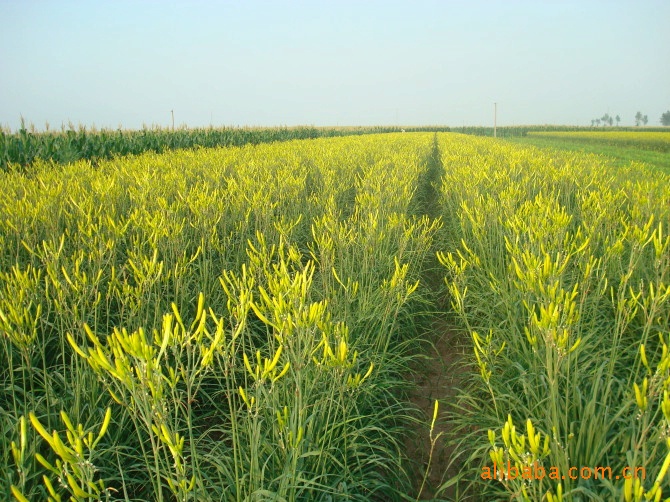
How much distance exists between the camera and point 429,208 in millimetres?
9500

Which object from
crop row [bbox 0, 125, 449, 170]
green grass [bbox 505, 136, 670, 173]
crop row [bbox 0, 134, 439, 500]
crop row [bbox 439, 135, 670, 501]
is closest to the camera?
crop row [bbox 0, 134, 439, 500]

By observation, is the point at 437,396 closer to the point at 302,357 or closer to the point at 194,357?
the point at 194,357

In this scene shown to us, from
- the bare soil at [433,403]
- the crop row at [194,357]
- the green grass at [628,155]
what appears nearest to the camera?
the crop row at [194,357]

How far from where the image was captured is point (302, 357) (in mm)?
1488

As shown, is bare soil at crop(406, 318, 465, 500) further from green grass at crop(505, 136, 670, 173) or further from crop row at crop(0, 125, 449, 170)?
crop row at crop(0, 125, 449, 170)

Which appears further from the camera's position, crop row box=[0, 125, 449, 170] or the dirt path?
crop row box=[0, 125, 449, 170]

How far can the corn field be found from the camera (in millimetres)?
1354

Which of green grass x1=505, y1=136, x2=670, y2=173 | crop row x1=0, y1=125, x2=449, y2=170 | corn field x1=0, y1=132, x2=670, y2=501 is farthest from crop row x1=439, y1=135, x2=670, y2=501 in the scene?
crop row x1=0, y1=125, x2=449, y2=170

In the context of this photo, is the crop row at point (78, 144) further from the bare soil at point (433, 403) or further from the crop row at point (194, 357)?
the bare soil at point (433, 403)

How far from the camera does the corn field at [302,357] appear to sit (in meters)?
1.35

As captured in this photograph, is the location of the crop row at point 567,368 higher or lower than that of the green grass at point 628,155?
lower

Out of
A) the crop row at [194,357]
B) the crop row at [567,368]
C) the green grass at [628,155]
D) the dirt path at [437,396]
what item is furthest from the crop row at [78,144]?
the green grass at [628,155]

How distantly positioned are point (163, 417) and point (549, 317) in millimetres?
1106

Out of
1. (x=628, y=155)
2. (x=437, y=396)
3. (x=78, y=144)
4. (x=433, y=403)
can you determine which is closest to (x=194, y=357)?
(x=433, y=403)
